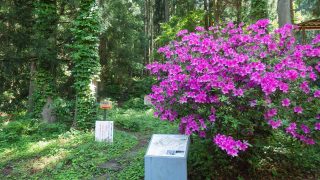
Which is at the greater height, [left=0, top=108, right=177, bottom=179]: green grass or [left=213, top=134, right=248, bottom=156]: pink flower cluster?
[left=213, top=134, right=248, bottom=156]: pink flower cluster

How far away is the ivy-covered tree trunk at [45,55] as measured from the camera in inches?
381

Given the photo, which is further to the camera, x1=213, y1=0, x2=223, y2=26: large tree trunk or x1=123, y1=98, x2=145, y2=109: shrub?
x1=213, y1=0, x2=223, y2=26: large tree trunk

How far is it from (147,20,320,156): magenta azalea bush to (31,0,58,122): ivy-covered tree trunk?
628cm

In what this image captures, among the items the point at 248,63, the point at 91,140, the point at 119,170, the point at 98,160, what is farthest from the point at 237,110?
the point at 91,140

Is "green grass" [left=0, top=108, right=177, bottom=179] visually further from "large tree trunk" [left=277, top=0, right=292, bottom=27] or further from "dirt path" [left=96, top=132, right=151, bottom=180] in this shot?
"large tree trunk" [left=277, top=0, right=292, bottom=27]

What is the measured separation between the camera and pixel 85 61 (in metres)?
8.73

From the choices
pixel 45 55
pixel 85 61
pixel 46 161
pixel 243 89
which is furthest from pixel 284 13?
pixel 45 55

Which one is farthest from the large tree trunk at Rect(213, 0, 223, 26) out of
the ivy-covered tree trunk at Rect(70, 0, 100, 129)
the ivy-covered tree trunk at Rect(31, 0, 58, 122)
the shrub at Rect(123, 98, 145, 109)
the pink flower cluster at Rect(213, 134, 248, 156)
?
the pink flower cluster at Rect(213, 134, 248, 156)

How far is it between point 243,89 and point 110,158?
11.1 ft

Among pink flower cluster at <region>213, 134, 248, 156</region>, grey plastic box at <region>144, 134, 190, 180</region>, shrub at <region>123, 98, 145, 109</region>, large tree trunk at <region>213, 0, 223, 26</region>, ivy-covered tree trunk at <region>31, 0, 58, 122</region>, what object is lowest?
grey plastic box at <region>144, 134, 190, 180</region>

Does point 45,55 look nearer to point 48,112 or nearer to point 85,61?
point 85,61

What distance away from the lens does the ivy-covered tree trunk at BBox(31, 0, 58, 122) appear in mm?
9672

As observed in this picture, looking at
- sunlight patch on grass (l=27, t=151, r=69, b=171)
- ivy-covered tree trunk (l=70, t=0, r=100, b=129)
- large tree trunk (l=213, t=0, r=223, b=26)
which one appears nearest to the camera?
sunlight patch on grass (l=27, t=151, r=69, b=171)

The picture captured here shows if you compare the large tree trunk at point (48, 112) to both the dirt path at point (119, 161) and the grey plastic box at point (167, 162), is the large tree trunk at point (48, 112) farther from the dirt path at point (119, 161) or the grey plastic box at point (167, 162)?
the grey plastic box at point (167, 162)
